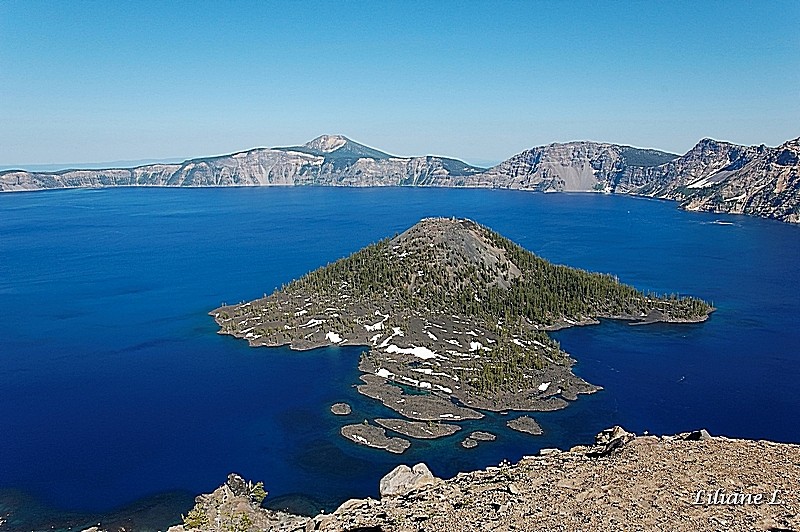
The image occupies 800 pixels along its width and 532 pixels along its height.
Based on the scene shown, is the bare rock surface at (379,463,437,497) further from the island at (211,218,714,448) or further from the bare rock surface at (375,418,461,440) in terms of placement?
the island at (211,218,714,448)

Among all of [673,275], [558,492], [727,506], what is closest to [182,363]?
[558,492]

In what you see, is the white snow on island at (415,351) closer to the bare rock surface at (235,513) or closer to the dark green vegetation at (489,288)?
the dark green vegetation at (489,288)

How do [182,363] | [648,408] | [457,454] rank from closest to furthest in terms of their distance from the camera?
[457,454] → [648,408] → [182,363]

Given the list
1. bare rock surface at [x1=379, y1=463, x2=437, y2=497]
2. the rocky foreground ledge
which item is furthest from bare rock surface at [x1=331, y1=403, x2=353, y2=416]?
the rocky foreground ledge

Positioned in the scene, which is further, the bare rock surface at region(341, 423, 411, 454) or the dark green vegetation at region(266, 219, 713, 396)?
the dark green vegetation at region(266, 219, 713, 396)

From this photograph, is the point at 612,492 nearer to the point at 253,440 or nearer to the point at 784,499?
the point at 784,499

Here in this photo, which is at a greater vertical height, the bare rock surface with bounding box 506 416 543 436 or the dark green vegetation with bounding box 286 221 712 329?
the dark green vegetation with bounding box 286 221 712 329

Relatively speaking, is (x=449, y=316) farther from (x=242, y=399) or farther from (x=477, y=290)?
(x=242, y=399)
